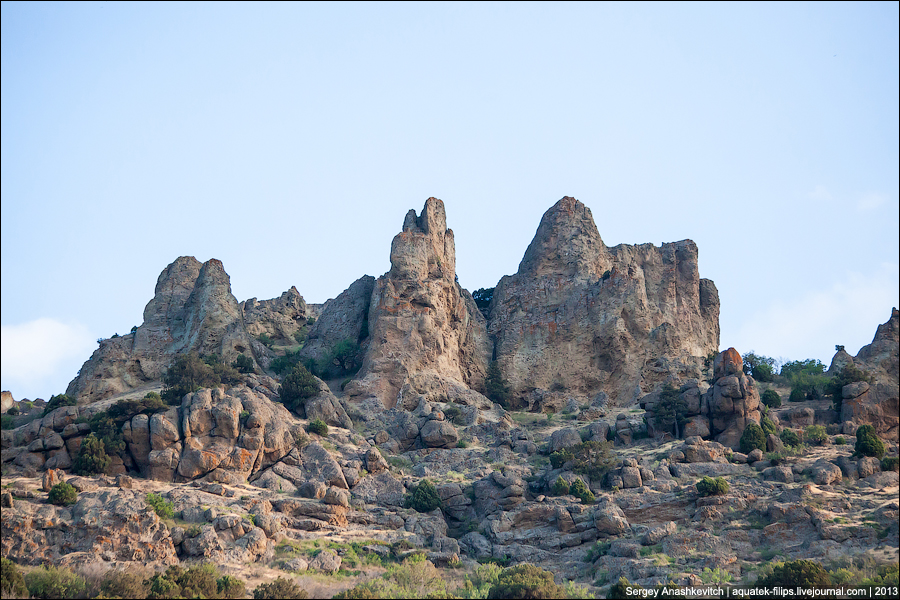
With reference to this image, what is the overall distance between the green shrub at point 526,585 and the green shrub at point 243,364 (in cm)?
3111

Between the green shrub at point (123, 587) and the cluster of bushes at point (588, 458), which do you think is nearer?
the green shrub at point (123, 587)

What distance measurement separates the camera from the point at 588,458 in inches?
2255

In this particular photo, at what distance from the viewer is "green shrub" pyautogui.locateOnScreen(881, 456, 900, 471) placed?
51219 mm

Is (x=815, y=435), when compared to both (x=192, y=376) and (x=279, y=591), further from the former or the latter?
(x=192, y=376)

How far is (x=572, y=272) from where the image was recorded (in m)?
83.6

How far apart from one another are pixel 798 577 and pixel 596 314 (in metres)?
40.9

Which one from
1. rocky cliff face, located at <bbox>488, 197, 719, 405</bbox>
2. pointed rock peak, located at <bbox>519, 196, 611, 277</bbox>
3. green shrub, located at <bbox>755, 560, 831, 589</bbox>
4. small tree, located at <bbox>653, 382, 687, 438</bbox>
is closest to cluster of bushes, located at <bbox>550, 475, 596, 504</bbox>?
small tree, located at <bbox>653, 382, 687, 438</bbox>

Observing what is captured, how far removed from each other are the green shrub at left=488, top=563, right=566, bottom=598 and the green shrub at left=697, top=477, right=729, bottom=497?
10776 millimetres

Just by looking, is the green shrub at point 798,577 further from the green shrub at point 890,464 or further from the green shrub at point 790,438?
the green shrub at point 790,438

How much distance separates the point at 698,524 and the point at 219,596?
24350 millimetres

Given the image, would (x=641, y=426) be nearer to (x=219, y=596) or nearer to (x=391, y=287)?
(x=391, y=287)

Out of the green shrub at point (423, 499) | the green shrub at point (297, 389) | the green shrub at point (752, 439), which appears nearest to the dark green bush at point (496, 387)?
the green shrub at point (297, 389)

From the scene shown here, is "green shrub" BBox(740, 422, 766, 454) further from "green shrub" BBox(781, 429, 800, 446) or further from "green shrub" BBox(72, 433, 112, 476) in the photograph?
"green shrub" BBox(72, 433, 112, 476)

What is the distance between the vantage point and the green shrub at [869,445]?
52.7 meters
